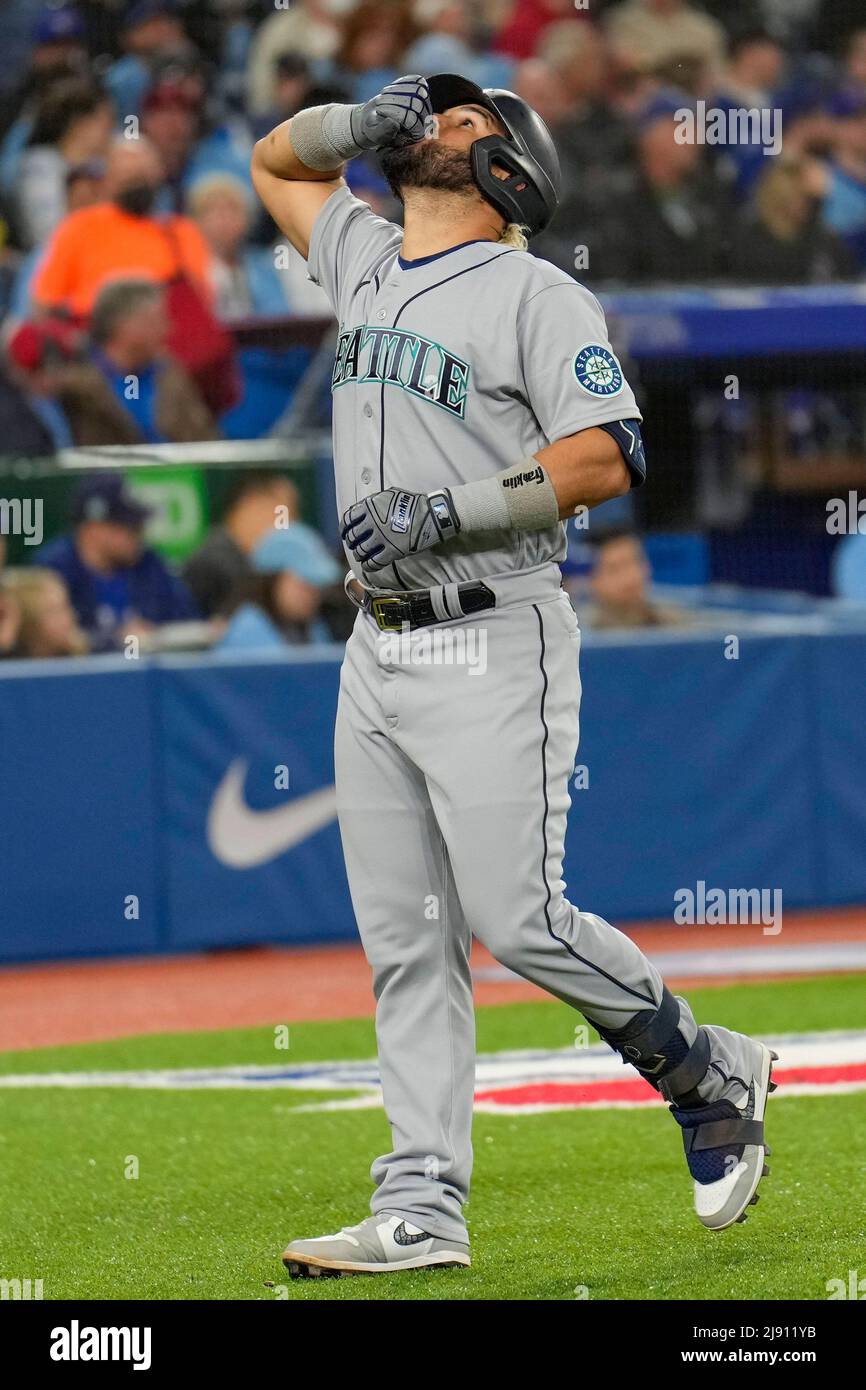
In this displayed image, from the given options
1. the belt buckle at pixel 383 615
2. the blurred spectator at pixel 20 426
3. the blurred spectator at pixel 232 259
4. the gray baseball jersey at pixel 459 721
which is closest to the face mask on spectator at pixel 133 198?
the blurred spectator at pixel 232 259

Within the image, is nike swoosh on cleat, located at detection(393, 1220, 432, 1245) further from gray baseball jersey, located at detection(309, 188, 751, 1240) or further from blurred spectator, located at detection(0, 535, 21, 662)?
blurred spectator, located at detection(0, 535, 21, 662)

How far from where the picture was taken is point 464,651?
360 cm

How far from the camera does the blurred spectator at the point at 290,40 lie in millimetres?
12531

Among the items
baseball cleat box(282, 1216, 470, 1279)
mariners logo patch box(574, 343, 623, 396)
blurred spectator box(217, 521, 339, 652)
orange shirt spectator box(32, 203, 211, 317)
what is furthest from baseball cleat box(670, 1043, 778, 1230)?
orange shirt spectator box(32, 203, 211, 317)

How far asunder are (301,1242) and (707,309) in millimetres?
7871

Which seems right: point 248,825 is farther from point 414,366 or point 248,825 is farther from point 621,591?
point 414,366

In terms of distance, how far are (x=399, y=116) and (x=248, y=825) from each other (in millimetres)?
5336

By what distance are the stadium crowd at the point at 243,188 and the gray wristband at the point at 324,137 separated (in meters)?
4.28

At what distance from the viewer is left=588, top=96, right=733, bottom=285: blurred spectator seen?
11.6 m

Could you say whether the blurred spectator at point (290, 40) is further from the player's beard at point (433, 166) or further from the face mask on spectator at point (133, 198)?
the player's beard at point (433, 166)

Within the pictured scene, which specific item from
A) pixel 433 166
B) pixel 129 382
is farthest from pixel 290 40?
pixel 433 166

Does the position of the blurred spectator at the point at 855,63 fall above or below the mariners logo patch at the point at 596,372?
above

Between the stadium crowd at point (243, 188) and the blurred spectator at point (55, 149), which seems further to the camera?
the blurred spectator at point (55, 149)

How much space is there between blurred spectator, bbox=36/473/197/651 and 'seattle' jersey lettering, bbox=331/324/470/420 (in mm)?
5348
